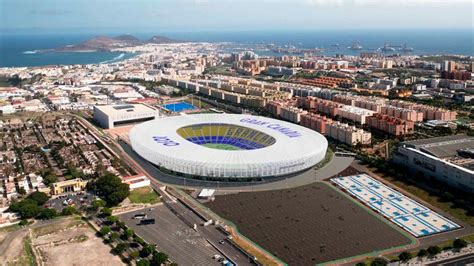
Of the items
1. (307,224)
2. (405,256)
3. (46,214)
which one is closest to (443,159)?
(307,224)

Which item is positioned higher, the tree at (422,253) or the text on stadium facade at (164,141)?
the text on stadium facade at (164,141)

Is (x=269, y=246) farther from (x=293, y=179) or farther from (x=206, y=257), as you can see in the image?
(x=293, y=179)

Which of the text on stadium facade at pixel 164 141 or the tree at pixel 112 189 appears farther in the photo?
the text on stadium facade at pixel 164 141

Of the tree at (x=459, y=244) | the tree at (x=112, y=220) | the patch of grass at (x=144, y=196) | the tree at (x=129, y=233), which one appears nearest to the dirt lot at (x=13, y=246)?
the tree at (x=112, y=220)

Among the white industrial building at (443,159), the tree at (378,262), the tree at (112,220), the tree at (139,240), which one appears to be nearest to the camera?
the tree at (378,262)

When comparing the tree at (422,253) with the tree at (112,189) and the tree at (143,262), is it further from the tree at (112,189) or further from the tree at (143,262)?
the tree at (112,189)

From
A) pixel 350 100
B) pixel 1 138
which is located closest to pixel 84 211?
pixel 1 138
